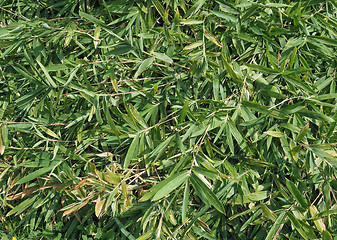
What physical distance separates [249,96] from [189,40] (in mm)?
372

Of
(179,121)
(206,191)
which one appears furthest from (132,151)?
(206,191)

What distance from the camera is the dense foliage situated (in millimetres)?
1419

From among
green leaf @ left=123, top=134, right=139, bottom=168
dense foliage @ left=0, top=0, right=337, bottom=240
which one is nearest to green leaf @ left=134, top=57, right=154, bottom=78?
dense foliage @ left=0, top=0, right=337, bottom=240

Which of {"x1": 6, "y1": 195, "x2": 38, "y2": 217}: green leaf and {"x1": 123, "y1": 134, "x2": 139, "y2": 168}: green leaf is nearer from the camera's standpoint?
{"x1": 123, "y1": 134, "x2": 139, "y2": 168}: green leaf

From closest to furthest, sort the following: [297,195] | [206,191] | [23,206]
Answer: [206,191] → [297,195] → [23,206]

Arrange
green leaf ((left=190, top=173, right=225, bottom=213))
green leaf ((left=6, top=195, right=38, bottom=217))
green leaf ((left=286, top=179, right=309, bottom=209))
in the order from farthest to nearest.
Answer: green leaf ((left=6, top=195, right=38, bottom=217)), green leaf ((left=286, top=179, right=309, bottom=209)), green leaf ((left=190, top=173, right=225, bottom=213))

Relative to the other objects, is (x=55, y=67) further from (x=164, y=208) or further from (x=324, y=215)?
(x=324, y=215)

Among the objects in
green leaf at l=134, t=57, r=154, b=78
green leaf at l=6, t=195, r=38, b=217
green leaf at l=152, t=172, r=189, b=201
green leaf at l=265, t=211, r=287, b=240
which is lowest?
green leaf at l=265, t=211, r=287, b=240

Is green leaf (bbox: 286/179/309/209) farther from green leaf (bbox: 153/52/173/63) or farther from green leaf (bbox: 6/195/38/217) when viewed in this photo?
green leaf (bbox: 6/195/38/217)

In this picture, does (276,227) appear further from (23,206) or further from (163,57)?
(23,206)

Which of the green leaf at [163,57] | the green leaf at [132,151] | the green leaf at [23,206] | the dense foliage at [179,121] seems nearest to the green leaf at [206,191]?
the dense foliage at [179,121]

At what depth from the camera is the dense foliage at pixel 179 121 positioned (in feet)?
4.66

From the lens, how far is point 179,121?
1466 millimetres

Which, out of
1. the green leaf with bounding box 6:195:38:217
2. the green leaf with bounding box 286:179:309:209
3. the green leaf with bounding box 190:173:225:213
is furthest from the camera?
the green leaf with bounding box 6:195:38:217
